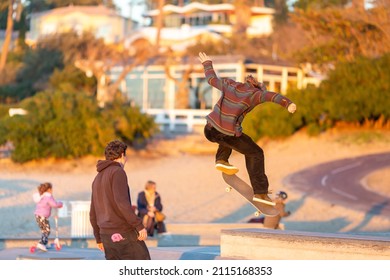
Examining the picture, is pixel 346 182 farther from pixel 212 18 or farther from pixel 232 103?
pixel 212 18

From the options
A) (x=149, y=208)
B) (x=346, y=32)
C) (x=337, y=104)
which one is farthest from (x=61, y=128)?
(x=149, y=208)

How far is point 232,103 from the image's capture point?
1164 cm

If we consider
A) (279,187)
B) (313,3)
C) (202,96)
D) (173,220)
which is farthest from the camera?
(313,3)

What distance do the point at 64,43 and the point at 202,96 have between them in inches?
669

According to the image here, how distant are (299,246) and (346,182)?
20036 millimetres

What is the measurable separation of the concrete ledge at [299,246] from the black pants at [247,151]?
2.07 feet

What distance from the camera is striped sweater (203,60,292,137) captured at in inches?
455

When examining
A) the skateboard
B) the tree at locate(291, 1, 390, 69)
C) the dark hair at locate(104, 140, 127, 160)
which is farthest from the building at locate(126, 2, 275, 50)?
the dark hair at locate(104, 140, 127, 160)

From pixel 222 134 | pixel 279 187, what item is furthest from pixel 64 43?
pixel 222 134

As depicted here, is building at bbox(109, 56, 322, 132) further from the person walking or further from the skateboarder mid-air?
the skateboarder mid-air

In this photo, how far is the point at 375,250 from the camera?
10.7m

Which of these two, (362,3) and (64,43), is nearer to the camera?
(362,3)

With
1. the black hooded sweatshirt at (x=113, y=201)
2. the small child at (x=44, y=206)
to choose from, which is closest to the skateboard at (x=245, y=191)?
the black hooded sweatshirt at (x=113, y=201)
